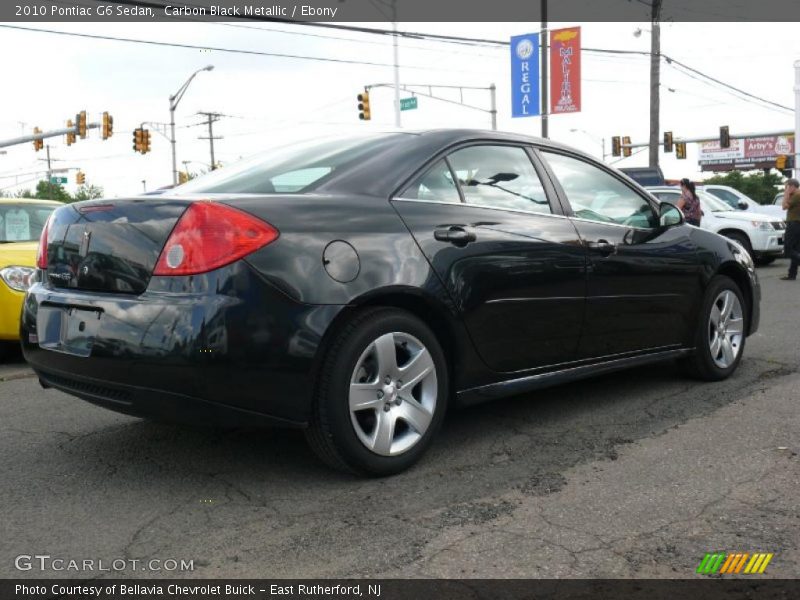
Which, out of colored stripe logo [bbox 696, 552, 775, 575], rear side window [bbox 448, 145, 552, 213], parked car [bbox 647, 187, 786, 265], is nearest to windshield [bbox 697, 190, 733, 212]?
parked car [bbox 647, 187, 786, 265]

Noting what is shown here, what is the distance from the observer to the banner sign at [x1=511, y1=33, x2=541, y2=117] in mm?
24188

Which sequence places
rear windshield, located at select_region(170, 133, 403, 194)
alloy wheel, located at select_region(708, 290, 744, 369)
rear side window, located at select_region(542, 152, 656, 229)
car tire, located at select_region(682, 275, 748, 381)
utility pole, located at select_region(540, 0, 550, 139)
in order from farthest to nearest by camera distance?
1. utility pole, located at select_region(540, 0, 550, 139)
2. alloy wheel, located at select_region(708, 290, 744, 369)
3. car tire, located at select_region(682, 275, 748, 381)
4. rear side window, located at select_region(542, 152, 656, 229)
5. rear windshield, located at select_region(170, 133, 403, 194)

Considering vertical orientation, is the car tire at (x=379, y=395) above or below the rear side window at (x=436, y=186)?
below

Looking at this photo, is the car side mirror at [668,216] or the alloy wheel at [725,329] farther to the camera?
the alloy wheel at [725,329]

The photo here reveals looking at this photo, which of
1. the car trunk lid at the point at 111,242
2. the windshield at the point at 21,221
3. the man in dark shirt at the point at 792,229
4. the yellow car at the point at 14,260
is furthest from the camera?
the man in dark shirt at the point at 792,229

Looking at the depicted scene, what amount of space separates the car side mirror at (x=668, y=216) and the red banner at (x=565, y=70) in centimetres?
2034

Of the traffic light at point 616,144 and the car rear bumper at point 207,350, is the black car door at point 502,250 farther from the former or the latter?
the traffic light at point 616,144

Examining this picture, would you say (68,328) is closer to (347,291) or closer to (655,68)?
(347,291)

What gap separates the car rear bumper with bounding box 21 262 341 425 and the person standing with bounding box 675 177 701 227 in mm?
12441

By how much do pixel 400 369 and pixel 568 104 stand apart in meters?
22.5

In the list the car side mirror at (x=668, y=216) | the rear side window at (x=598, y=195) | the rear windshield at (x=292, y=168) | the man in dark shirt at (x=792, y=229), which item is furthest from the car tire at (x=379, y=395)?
the man in dark shirt at (x=792, y=229)

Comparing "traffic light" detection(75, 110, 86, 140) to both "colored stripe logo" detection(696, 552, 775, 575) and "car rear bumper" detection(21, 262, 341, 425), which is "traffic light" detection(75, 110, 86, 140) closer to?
"car rear bumper" detection(21, 262, 341, 425)

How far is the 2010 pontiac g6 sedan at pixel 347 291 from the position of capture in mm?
3090

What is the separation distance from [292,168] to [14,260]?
3.47 metres
